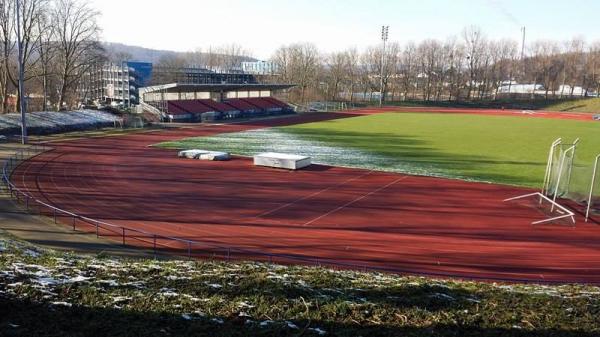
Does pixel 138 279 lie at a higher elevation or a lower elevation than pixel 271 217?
higher

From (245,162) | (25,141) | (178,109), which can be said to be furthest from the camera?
(178,109)

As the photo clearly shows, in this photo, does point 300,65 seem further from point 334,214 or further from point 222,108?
point 334,214

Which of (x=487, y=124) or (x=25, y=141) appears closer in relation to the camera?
(x=25, y=141)

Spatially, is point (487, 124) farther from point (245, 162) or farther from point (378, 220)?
point (378, 220)

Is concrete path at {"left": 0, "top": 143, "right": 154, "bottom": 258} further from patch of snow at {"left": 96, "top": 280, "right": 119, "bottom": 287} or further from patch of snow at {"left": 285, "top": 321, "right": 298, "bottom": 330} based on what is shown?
patch of snow at {"left": 285, "top": 321, "right": 298, "bottom": 330}

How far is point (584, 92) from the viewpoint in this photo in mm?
146625

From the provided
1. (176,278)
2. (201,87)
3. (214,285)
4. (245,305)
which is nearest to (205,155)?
(176,278)

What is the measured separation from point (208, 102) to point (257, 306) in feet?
256

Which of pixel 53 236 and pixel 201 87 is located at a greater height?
pixel 201 87

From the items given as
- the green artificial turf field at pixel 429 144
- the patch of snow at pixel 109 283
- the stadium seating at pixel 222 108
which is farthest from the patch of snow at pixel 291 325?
the stadium seating at pixel 222 108

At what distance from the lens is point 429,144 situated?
5506 centimetres

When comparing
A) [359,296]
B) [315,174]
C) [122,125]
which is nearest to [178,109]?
[122,125]

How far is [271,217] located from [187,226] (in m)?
4.56

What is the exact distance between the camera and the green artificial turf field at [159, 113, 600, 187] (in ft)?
136
